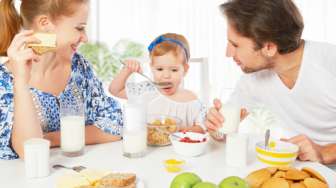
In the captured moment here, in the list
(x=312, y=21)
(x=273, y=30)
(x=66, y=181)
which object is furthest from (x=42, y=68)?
(x=312, y=21)

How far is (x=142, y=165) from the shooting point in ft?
4.33

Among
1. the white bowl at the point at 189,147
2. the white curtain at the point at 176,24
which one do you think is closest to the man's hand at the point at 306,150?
the white bowl at the point at 189,147

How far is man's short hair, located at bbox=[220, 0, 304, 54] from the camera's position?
6.04 feet

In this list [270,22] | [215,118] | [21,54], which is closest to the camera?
[21,54]

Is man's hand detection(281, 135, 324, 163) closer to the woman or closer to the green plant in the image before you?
the woman

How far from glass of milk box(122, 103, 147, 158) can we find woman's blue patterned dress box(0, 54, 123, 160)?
7.3 inches

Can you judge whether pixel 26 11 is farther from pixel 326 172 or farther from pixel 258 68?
pixel 326 172

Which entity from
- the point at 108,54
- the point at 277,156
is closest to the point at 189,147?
the point at 277,156

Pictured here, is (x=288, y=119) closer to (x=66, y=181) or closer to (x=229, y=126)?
(x=229, y=126)

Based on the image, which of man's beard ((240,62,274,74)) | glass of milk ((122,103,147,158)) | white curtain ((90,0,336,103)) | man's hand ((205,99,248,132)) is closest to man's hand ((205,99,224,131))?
man's hand ((205,99,248,132))

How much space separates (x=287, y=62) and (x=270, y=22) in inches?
8.3

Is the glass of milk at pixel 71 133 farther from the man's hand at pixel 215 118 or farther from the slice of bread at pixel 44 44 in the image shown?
the man's hand at pixel 215 118

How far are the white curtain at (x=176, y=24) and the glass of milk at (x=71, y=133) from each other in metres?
2.45

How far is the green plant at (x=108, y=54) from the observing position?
3705mm
